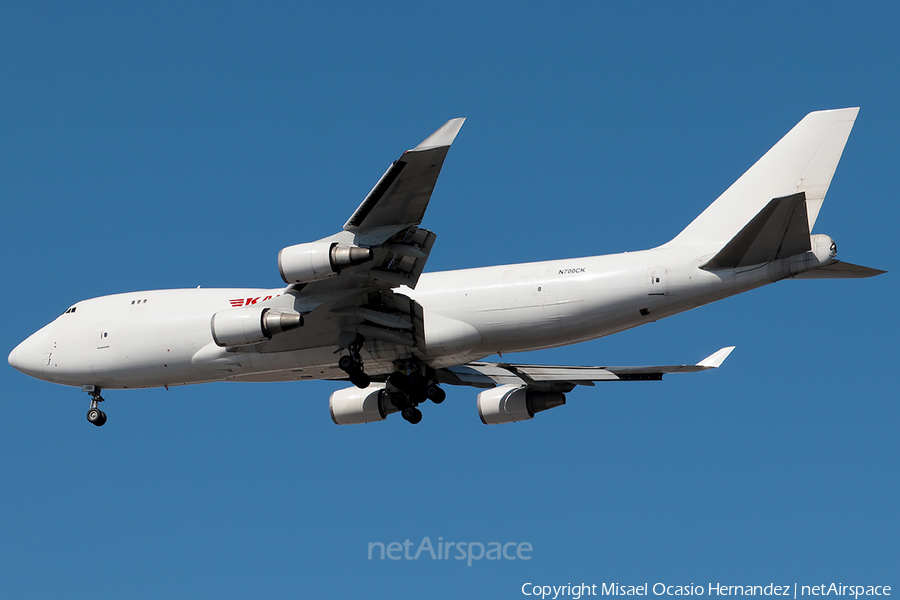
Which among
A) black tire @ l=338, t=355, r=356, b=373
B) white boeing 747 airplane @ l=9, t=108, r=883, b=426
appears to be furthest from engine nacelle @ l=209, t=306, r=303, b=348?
black tire @ l=338, t=355, r=356, b=373

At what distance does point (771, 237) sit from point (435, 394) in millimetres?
9073

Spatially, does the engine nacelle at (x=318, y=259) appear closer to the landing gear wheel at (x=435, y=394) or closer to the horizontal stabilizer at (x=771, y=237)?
the landing gear wheel at (x=435, y=394)

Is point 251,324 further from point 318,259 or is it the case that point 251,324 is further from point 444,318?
point 444,318

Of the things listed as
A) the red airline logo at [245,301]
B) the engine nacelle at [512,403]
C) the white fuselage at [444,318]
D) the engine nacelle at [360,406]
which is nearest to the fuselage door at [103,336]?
the white fuselage at [444,318]

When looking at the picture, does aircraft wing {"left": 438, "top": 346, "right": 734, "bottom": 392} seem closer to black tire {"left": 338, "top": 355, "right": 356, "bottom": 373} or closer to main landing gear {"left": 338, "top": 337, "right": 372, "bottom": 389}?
main landing gear {"left": 338, "top": 337, "right": 372, "bottom": 389}

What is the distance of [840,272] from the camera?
19312 millimetres

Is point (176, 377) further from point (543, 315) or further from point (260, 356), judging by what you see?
point (543, 315)

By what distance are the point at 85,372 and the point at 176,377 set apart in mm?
2656

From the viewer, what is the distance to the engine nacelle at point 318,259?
18781mm

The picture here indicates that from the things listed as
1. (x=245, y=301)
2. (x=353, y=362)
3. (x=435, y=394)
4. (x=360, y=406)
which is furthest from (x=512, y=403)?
(x=245, y=301)

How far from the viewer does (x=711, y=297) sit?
20047 mm

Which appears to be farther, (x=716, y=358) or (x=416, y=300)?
(x=716, y=358)

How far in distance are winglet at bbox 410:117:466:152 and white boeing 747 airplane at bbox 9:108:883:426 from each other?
18 mm

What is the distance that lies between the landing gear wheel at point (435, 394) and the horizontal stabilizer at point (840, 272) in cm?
895
